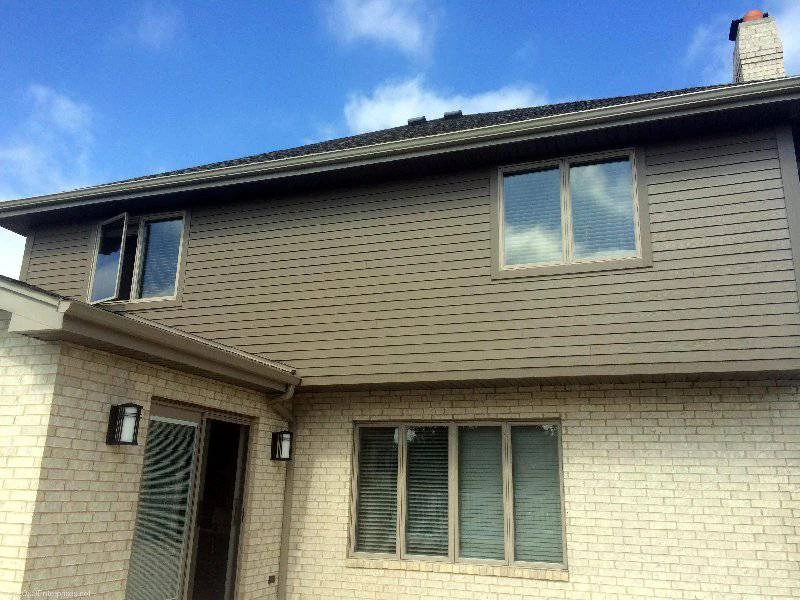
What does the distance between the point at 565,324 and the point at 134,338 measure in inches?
156

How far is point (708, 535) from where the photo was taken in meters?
6.07

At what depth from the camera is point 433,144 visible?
7.21 metres

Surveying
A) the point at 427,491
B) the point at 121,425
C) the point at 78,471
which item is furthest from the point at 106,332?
the point at 427,491

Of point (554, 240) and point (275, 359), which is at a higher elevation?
point (554, 240)

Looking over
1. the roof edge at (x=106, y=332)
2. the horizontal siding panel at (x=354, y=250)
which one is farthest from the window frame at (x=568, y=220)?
the roof edge at (x=106, y=332)

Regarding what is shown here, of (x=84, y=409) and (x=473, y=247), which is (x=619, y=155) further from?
(x=84, y=409)

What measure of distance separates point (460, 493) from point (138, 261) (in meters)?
5.08

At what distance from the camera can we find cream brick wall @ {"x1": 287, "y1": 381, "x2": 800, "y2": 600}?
5.97 metres

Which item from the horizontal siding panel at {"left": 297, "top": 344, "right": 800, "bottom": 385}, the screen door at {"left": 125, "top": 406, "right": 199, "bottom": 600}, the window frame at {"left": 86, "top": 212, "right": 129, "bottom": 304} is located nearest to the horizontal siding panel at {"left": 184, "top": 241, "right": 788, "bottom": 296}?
the horizontal siding panel at {"left": 297, "top": 344, "right": 800, "bottom": 385}

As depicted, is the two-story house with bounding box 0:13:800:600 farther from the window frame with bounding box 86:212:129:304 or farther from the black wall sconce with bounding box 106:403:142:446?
the window frame with bounding box 86:212:129:304

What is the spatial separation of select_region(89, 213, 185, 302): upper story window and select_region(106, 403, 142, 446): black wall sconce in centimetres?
344

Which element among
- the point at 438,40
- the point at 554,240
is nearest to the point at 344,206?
the point at 554,240

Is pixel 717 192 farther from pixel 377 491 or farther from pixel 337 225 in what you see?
pixel 377 491

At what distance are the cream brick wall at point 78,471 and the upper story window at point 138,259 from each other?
119 inches
